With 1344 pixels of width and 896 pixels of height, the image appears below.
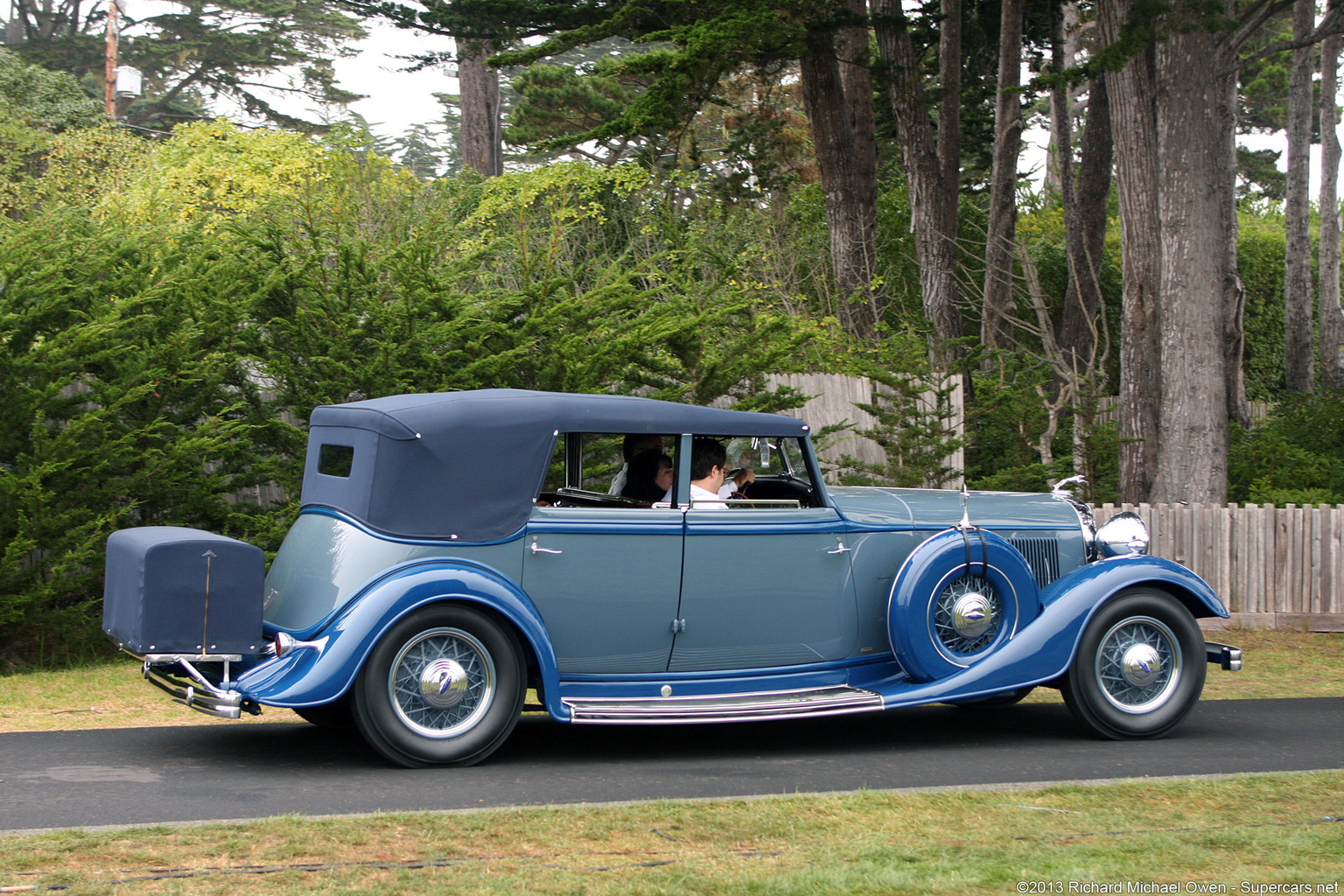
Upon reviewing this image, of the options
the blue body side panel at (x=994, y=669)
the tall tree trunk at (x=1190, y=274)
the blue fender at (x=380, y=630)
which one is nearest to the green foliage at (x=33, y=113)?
the tall tree trunk at (x=1190, y=274)

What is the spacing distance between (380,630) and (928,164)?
14.1 metres

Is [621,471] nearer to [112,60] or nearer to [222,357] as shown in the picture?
[222,357]

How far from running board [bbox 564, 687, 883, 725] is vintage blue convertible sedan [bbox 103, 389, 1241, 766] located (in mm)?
19

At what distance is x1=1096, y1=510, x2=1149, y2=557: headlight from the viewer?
7.73 metres

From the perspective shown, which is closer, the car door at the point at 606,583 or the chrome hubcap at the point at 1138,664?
the car door at the point at 606,583

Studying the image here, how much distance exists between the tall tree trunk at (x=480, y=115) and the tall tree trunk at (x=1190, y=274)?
52.4 ft

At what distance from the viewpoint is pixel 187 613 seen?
614 cm

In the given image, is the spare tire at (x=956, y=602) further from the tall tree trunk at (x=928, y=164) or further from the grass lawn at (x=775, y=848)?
the tall tree trunk at (x=928, y=164)

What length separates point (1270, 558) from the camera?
12.5 m

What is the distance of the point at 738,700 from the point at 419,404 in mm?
2342

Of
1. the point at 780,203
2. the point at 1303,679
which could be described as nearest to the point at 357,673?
the point at 1303,679

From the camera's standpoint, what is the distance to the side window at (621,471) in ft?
23.9

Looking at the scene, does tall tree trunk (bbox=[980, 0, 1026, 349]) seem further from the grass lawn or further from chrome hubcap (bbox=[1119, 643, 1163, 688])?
the grass lawn

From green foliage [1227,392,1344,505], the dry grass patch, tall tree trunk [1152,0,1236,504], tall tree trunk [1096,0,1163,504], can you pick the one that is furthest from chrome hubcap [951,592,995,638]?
green foliage [1227,392,1344,505]
